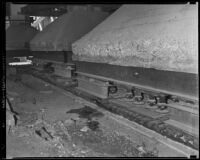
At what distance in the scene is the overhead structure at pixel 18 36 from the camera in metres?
14.1

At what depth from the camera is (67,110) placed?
6.03 metres

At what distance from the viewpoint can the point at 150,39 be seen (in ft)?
13.4

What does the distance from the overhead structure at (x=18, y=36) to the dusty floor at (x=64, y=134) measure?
8.13 metres

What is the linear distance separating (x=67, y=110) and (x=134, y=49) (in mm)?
2497

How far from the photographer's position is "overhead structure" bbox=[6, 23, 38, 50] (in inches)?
555

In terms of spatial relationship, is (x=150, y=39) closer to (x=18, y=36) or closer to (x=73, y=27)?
(x=73, y=27)

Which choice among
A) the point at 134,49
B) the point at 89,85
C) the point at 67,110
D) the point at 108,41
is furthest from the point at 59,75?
the point at 134,49

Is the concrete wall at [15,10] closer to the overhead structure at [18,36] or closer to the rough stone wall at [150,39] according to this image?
the overhead structure at [18,36]

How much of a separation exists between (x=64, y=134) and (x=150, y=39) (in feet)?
7.26

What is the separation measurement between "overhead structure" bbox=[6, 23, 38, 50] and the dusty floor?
8.13 meters

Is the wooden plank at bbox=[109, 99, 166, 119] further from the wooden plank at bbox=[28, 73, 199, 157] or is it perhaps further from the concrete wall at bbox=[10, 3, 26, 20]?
the concrete wall at bbox=[10, 3, 26, 20]

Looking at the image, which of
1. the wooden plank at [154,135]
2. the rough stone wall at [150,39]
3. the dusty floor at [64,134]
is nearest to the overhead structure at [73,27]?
the rough stone wall at [150,39]

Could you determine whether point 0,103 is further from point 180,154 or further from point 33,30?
point 33,30

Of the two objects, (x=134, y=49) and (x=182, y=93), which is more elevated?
(x=134, y=49)
